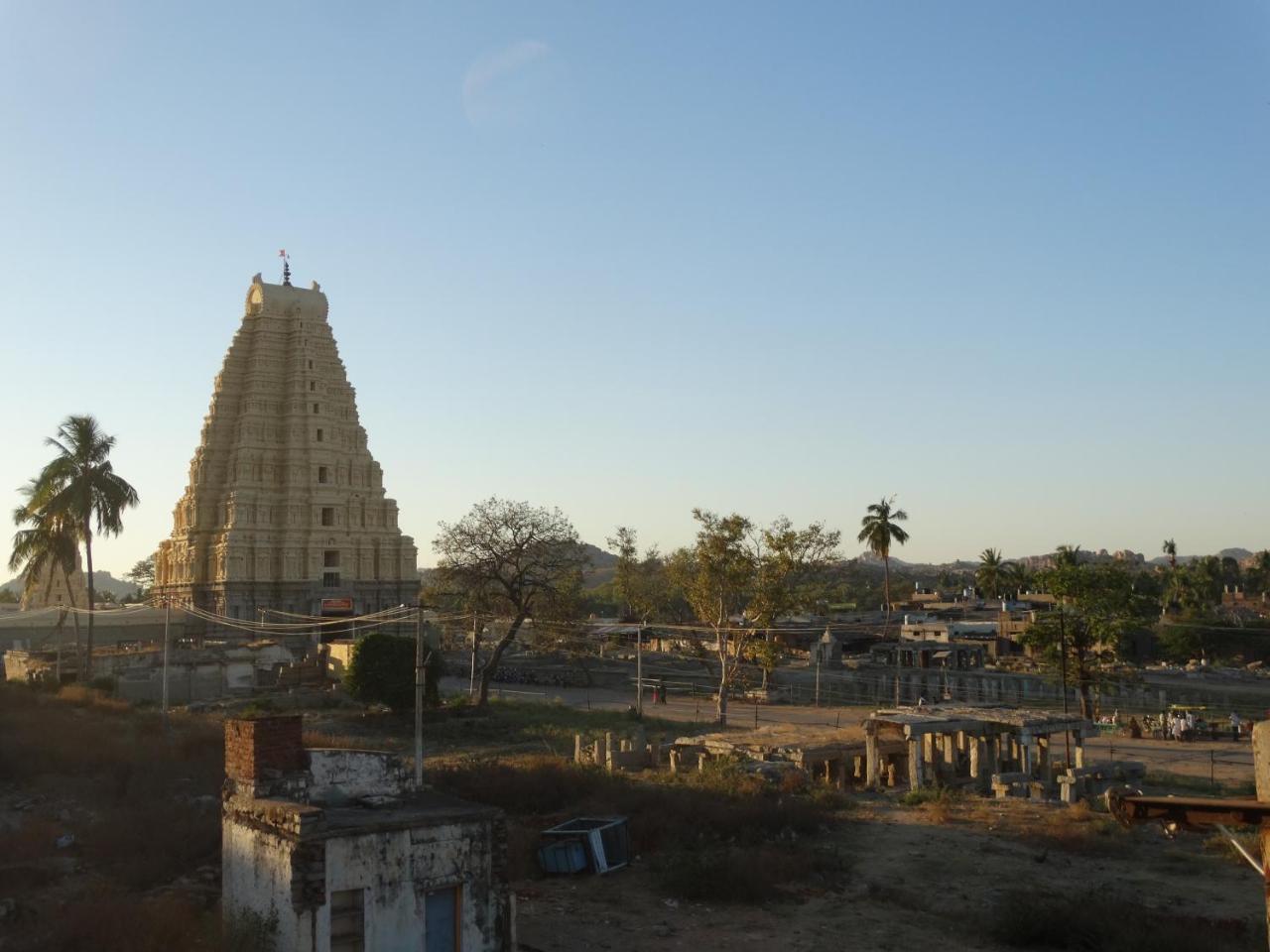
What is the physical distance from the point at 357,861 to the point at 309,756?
2073mm

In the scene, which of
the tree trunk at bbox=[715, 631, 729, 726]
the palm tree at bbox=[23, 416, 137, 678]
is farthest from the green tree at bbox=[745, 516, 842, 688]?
the palm tree at bbox=[23, 416, 137, 678]

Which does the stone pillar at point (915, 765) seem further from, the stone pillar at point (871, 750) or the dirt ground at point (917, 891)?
the dirt ground at point (917, 891)

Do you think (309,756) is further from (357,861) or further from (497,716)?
(497,716)

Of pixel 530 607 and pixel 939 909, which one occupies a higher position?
pixel 530 607

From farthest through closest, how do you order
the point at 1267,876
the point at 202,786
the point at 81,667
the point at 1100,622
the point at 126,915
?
the point at 81,667, the point at 1100,622, the point at 202,786, the point at 126,915, the point at 1267,876

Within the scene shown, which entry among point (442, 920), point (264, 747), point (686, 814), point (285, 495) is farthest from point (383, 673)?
point (442, 920)

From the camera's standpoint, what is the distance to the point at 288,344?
64125 mm

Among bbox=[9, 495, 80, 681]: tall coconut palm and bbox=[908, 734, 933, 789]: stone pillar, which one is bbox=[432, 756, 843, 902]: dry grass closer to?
bbox=[908, 734, 933, 789]: stone pillar

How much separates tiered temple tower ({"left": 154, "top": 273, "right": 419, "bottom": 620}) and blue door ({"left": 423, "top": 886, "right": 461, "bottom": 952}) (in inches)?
1882

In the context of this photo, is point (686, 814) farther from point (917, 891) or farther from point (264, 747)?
point (264, 747)

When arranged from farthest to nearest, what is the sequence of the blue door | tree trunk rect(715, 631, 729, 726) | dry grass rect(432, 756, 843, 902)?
A: tree trunk rect(715, 631, 729, 726) → dry grass rect(432, 756, 843, 902) → the blue door

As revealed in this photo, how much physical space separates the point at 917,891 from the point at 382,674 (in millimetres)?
25221

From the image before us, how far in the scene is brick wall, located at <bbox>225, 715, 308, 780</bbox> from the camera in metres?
13.7

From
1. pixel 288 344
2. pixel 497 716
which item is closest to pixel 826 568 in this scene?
pixel 497 716
